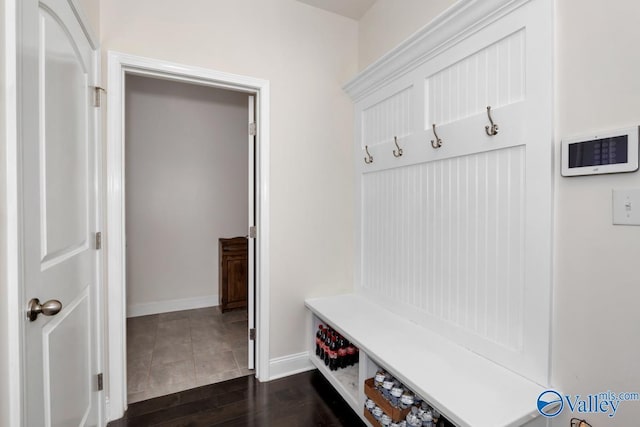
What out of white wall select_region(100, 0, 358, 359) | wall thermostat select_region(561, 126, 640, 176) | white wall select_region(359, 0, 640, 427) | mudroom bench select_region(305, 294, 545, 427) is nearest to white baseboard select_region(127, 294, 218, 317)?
white wall select_region(100, 0, 358, 359)

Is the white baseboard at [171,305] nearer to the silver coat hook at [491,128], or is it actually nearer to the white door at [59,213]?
the white door at [59,213]

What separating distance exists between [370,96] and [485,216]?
126cm

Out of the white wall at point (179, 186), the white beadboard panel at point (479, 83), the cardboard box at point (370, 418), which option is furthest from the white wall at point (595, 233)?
the white wall at point (179, 186)

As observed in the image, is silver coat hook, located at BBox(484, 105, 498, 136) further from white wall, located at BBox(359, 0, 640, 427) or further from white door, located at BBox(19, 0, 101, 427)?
white door, located at BBox(19, 0, 101, 427)

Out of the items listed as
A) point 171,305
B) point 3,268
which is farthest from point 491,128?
Answer: point 171,305

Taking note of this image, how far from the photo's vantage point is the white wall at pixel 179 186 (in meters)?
3.38

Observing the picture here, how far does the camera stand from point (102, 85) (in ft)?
5.62

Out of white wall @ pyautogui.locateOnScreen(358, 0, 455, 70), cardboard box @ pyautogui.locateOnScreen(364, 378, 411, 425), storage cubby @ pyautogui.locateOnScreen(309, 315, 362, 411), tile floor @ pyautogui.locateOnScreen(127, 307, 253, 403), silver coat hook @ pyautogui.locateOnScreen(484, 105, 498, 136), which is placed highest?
white wall @ pyautogui.locateOnScreen(358, 0, 455, 70)

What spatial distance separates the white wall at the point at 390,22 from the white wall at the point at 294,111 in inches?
5.1

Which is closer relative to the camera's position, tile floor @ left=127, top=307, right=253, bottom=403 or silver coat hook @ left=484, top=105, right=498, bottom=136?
silver coat hook @ left=484, top=105, right=498, bottom=136

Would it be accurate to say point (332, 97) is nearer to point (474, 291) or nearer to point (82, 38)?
point (82, 38)

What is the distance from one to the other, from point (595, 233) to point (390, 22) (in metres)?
1.81

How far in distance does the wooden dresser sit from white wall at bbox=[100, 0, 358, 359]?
1508 millimetres

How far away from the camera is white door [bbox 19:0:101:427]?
912 mm
